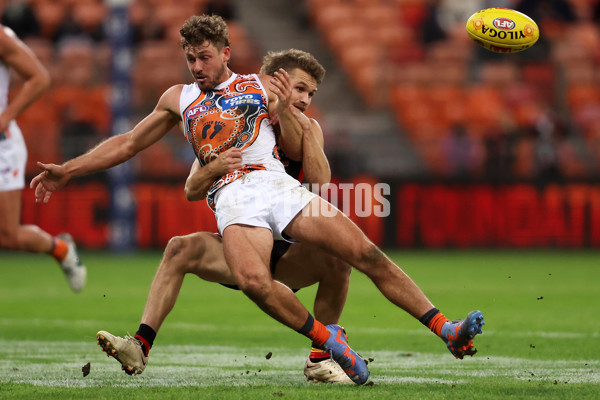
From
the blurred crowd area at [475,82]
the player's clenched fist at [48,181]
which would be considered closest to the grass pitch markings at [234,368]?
the player's clenched fist at [48,181]

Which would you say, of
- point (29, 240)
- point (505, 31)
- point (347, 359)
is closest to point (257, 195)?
point (347, 359)

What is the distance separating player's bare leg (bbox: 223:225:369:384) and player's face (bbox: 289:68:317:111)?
997 millimetres

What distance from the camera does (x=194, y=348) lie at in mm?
7430

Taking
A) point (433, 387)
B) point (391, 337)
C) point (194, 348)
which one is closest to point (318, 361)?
point (433, 387)

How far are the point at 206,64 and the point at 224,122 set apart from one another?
36 centimetres

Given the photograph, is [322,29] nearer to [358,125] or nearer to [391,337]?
[358,125]

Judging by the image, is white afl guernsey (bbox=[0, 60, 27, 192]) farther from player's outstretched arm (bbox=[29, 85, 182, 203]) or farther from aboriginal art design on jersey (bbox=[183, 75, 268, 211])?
aboriginal art design on jersey (bbox=[183, 75, 268, 211])

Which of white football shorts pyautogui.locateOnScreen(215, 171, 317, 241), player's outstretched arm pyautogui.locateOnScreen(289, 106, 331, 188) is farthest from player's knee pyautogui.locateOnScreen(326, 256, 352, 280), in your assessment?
player's outstretched arm pyautogui.locateOnScreen(289, 106, 331, 188)

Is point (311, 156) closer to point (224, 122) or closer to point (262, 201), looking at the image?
point (262, 201)

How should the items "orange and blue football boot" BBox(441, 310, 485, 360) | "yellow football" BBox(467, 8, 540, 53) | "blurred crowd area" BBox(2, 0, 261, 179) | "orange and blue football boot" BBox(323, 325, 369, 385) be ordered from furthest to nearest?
1. "blurred crowd area" BBox(2, 0, 261, 179)
2. "yellow football" BBox(467, 8, 540, 53)
3. "orange and blue football boot" BBox(323, 325, 369, 385)
4. "orange and blue football boot" BBox(441, 310, 485, 360)

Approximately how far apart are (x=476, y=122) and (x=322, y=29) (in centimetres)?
525

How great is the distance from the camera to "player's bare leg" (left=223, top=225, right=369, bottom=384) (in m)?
5.39

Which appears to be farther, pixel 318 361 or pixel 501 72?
pixel 501 72

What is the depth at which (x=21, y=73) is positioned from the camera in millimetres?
8125
